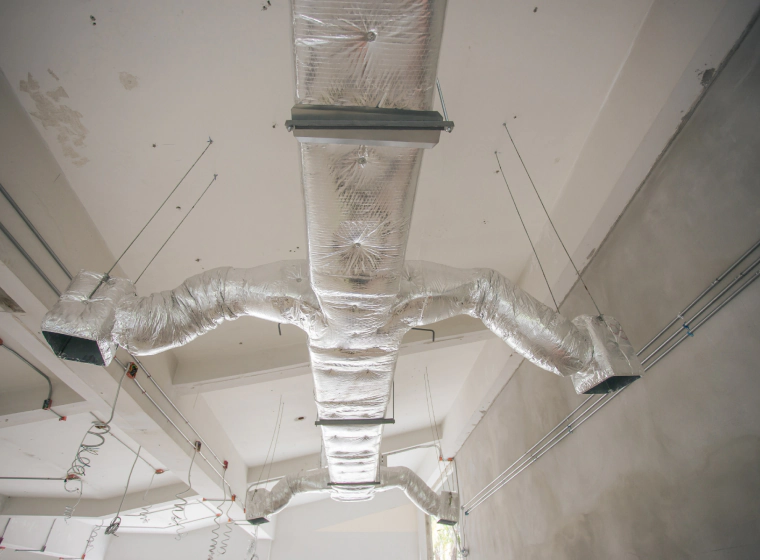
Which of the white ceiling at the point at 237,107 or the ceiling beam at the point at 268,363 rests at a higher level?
the white ceiling at the point at 237,107

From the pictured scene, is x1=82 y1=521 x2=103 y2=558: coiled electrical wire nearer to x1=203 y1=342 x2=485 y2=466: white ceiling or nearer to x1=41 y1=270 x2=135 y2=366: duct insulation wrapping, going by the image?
x1=203 y1=342 x2=485 y2=466: white ceiling

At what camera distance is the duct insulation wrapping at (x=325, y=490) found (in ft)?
13.6

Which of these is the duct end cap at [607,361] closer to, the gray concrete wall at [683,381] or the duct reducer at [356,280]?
the duct reducer at [356,280]

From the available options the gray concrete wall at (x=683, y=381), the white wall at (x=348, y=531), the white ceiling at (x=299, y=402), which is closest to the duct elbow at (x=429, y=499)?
the white ceiling at (x=299, y=402)

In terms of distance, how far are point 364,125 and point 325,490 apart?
4.27 meters

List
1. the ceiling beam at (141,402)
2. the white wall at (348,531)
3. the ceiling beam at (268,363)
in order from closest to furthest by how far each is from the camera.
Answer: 1. the ceiling beam at (141,402)
2. the ceiling beam at (268,363)
3. the white wall at (348,531)

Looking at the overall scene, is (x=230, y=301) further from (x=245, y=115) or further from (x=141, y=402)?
(x=141, y=402)

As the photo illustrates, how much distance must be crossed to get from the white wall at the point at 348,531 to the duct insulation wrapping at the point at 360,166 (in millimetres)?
8427

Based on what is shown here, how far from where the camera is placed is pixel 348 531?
28.3ft

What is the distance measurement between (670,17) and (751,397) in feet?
6.26

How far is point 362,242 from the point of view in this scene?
140 centimetres

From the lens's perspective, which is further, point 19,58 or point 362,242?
point 19,58

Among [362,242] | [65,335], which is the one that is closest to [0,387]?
[65,335]

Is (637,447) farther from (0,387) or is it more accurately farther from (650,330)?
(0,387)
